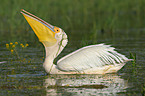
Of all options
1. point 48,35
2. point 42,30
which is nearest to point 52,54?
point 48,35

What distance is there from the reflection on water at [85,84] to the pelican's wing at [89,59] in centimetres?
20

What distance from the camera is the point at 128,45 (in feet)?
38.5

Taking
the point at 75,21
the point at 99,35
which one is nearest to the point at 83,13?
the point at 75,21

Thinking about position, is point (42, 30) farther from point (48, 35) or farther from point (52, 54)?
point (52, 54)

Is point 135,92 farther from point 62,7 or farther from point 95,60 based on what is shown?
point 62,7

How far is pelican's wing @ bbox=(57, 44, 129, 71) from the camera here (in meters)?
8.01

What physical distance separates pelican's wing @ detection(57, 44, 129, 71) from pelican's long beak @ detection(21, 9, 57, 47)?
69cm

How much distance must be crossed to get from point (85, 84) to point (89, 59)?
1.04 m

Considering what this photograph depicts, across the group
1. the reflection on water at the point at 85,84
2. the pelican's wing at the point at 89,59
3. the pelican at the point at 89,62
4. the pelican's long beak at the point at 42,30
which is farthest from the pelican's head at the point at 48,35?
the reflection on water at the point at 85,84

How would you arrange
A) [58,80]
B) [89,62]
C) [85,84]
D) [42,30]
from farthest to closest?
1. [42,30]
2. [89,62]
3. [58,80]
4. [85,84]

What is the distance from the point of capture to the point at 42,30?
336 inches

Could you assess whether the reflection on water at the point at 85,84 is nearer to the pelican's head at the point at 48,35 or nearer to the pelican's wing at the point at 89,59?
the pelican's wing at the point at 89,59

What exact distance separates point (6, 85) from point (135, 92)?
7.59 feet

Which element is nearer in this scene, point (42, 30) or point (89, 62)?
point (89, 62)
